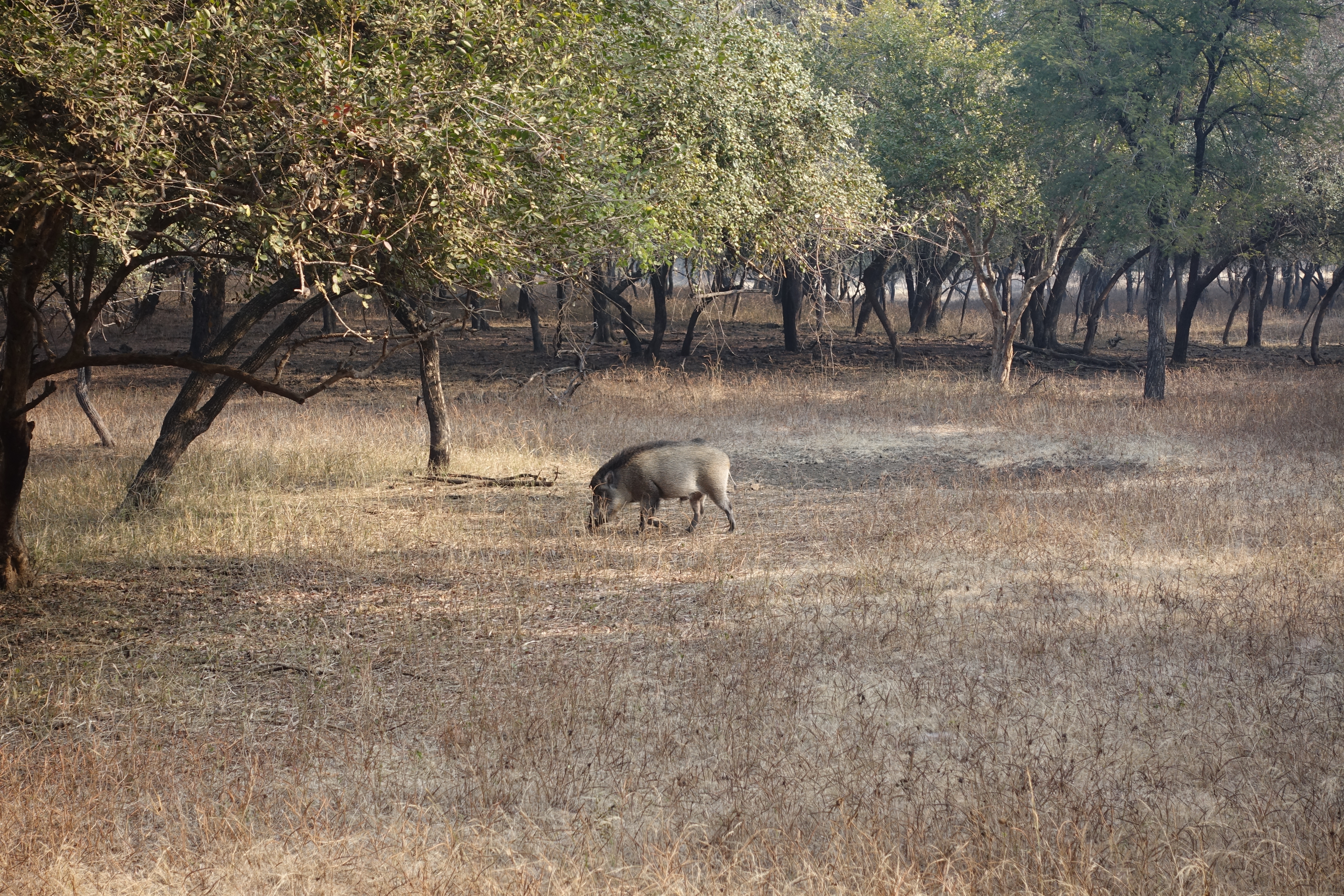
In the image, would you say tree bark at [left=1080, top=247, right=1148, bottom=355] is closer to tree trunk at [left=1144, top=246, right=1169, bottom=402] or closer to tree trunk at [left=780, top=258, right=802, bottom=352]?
tree trunk at [left=780, top=258, right=802, bottom=352]

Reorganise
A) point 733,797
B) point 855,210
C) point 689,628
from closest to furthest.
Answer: point 733,797
point 689,628
point 855,210

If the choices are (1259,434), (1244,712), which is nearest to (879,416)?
(1259,434)

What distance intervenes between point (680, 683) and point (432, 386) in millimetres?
7971

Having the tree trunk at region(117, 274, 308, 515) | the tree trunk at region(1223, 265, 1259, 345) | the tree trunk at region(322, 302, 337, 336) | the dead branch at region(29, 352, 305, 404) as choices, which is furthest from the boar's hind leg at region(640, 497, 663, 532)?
the tree trunk at region(1223, 265, 1259, 345)

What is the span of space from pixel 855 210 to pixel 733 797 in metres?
10.2

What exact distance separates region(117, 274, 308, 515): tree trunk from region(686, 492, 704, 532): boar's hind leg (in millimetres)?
4377

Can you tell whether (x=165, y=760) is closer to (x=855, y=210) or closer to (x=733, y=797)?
(x=733, y=797)

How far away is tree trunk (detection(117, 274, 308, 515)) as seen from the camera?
1081cm

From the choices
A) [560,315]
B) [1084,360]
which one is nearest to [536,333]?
[1084,360]

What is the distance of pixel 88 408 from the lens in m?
14.7

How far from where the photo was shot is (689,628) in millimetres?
7551

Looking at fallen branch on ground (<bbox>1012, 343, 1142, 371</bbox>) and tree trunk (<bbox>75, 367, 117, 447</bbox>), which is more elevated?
fallen branch on ground (<bbox>1012, 343, 1142, 371</bbox>)

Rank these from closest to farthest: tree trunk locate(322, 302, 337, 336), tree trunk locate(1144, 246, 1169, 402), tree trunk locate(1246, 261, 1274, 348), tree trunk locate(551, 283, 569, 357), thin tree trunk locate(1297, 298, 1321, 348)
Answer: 1. tree trunk locate(551, 283, 569, 357)
2. tree trunk locate(1144, 246, 1169, 402)
3. tree trunk locate(322, 302, 337, 336)
4. thin tree trunk locate(1297, 298, 1321, 348)
5. tree trunk locate(1246, 261, 1274, 348)

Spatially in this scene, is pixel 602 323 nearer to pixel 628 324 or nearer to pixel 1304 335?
pixel 628 324
